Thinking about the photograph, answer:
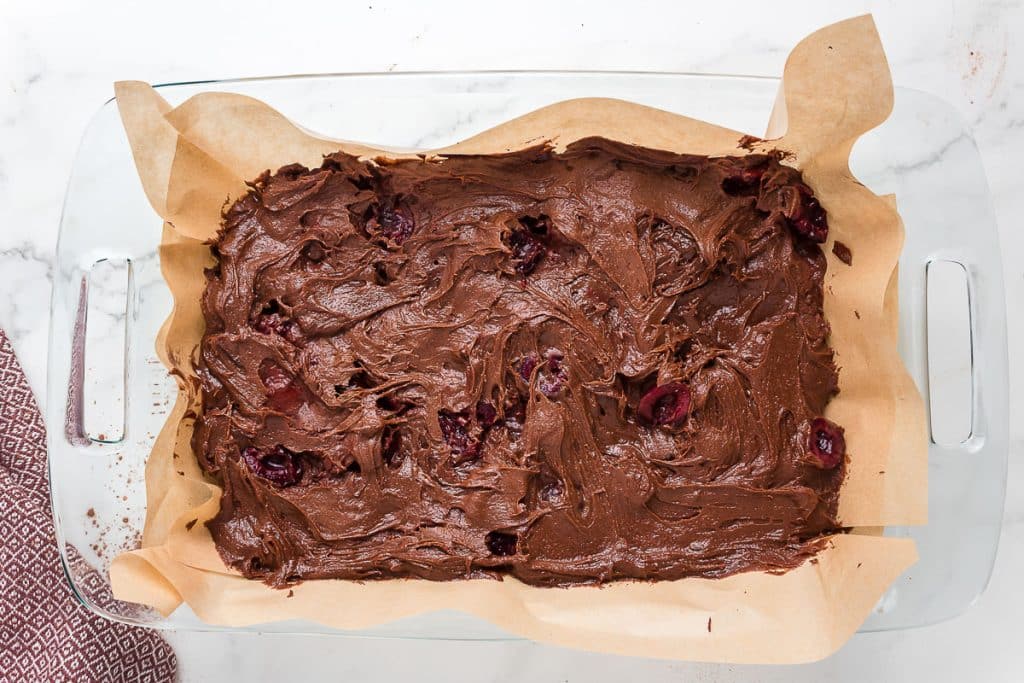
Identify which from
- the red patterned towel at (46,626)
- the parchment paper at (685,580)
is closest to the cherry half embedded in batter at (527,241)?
the parchment paper at (685,580)

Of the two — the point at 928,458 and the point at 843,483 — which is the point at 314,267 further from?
the point at 928,458

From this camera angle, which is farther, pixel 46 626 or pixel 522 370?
pixel 46 626

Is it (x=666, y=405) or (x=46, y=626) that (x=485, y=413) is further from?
(x=46, y=626)

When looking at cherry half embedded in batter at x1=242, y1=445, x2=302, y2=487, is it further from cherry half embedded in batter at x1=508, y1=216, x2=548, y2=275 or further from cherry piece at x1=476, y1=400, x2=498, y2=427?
cherry half embedded in batter at x1=508, y1=216, x2=548, y2=275

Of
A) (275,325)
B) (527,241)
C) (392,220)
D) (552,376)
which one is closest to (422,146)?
(392,220)

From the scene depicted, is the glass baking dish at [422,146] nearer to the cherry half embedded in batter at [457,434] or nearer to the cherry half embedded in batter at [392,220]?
the cherry half embedded in batter at [392,220]

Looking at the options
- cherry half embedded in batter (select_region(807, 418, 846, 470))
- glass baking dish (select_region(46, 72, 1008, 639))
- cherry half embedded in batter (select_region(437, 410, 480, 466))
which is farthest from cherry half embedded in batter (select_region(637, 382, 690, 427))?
glass baking dish (select_region(46, 72, 1008, 639))
